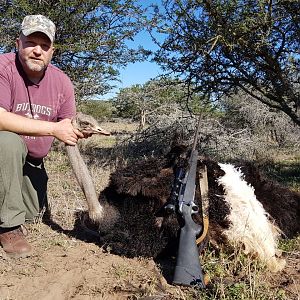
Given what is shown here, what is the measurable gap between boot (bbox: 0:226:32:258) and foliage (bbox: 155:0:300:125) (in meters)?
2.96

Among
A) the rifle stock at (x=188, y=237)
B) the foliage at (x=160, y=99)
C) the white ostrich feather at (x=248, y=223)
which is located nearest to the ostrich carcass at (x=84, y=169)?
the rifle stock at (x=188, y=237)

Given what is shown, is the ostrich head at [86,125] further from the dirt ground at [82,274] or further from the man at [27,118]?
the dirt ground at [82,274]

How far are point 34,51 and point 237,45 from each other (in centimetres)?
294

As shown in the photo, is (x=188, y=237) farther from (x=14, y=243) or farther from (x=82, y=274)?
(x=14, y=243)

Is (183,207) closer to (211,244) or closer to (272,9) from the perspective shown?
(211,244)

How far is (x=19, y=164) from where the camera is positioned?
139 inches

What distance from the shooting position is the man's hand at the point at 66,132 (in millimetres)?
3051

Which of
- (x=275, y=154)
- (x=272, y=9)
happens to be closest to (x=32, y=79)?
(x=272, y=9)

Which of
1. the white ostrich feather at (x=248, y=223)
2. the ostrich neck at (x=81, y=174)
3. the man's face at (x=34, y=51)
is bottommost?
the white ostrich feather at (x=248, y=223)

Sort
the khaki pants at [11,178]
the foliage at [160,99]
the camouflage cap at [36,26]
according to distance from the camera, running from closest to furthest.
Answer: the khaki pants at [11,178] < the camouflage cap at [36,26] < the foliage at [160,99]

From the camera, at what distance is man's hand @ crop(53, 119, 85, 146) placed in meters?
3.05

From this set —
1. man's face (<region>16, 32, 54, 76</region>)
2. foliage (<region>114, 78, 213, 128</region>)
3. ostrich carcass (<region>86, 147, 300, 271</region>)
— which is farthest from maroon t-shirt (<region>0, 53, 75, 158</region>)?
foliage (<region>114, 78, 213, 128</region>)

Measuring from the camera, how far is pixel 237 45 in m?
5.59

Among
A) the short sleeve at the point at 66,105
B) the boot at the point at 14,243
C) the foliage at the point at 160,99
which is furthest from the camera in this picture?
the foliage at the point at 160,99
